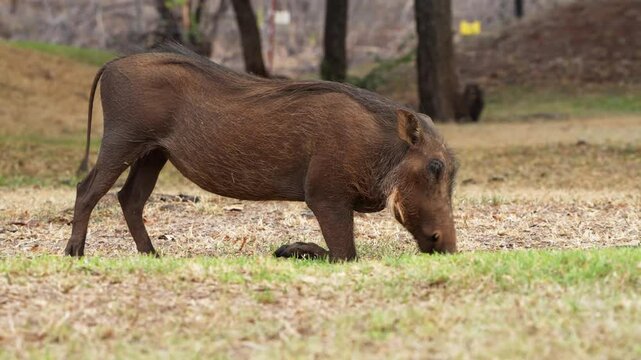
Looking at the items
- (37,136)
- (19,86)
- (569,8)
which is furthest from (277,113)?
(569,8)

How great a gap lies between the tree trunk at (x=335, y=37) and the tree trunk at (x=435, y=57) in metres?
2.84

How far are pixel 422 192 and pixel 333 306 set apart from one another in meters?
1.58

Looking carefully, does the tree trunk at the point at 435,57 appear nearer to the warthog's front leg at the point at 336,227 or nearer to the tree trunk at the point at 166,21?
the tree trunk at the point at 166,21

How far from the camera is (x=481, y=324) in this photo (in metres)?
4.64

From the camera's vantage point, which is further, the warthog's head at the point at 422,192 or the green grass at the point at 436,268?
the warthog's head at the point at 422,192

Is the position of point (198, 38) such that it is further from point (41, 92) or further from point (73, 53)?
point (41, 92)

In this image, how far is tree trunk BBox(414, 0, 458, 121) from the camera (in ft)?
64.6

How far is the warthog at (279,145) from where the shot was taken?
21.3ft

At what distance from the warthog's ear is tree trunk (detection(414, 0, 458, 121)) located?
13.4 m

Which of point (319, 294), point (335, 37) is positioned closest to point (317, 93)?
point (319, 294)

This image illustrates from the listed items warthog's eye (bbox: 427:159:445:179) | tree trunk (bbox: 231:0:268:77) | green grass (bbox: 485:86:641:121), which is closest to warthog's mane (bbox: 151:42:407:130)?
warthog's eye (bbox: 427:159:445:179)

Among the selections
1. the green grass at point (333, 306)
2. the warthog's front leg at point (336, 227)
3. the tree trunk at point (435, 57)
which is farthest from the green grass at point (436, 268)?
the tree trunk at point (435, 57)

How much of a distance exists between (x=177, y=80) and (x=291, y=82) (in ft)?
2.10

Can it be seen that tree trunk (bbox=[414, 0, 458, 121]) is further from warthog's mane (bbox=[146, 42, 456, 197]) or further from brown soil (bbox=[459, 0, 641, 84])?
warthog's mane (bbox=[146, 42, 456, 197])
